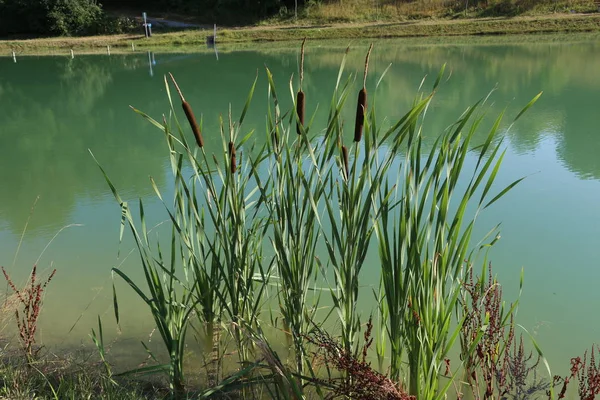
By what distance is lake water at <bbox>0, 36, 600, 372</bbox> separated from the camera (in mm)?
2617

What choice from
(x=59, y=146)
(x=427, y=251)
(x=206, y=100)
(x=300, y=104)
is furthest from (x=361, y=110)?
(x=206, y=100)

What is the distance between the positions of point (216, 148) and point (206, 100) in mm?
3177

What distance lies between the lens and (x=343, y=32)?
18625 mm

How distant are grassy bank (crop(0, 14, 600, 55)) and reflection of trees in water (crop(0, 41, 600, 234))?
2.47 meters

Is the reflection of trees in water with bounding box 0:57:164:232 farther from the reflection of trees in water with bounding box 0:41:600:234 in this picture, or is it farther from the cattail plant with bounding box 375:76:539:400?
the cattail plant with bounding box 375:76:539:400

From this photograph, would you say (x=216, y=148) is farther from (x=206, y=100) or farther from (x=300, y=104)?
(x=300, y=104)

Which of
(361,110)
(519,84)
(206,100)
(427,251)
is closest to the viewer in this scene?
(361,110)

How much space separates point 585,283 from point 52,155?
5.15 meters

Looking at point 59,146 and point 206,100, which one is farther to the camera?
point 206,100

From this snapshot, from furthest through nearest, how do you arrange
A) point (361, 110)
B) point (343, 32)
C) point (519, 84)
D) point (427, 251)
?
point (343, 32) < point (519, 84) < point (427, 251) < point (361, 110)

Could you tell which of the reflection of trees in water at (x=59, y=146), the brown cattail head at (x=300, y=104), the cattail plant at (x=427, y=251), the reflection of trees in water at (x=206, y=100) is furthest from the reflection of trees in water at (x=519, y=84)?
the brown cattail head at (x=300, y=104)

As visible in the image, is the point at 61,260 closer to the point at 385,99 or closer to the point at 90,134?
the point at 90,134

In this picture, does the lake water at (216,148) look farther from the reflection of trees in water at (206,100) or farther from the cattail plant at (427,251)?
the cattail plant at (427,251)

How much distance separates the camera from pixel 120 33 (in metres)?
21.1
